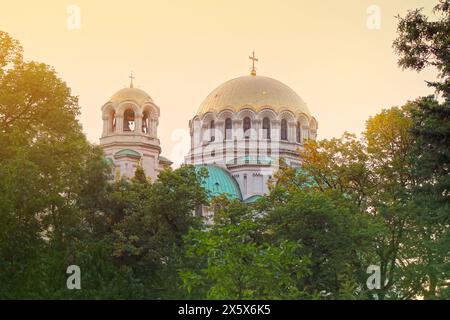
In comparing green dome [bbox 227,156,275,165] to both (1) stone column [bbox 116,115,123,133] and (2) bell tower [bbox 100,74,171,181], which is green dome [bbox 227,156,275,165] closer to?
(2) bell tower [bbox 100,74,171,181]

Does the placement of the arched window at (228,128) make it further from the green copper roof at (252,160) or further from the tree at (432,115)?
the tree at (432,115)

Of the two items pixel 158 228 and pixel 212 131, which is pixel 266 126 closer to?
pixel 212 131

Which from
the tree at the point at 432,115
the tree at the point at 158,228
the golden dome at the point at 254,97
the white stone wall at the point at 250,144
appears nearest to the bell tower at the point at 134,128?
the white stone wall at the point at 250,144

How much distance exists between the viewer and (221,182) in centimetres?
5722

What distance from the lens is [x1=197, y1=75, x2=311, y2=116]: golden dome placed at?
61.8 metres

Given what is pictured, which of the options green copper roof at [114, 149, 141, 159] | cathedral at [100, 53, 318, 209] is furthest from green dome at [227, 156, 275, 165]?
green copper roof at [114, 149, 141, 159]

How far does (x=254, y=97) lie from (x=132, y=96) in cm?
1105

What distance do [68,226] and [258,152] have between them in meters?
34.1

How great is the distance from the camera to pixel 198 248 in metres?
22.1

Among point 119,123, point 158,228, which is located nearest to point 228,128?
point 119,123

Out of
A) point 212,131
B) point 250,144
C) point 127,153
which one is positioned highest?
point 212,131
